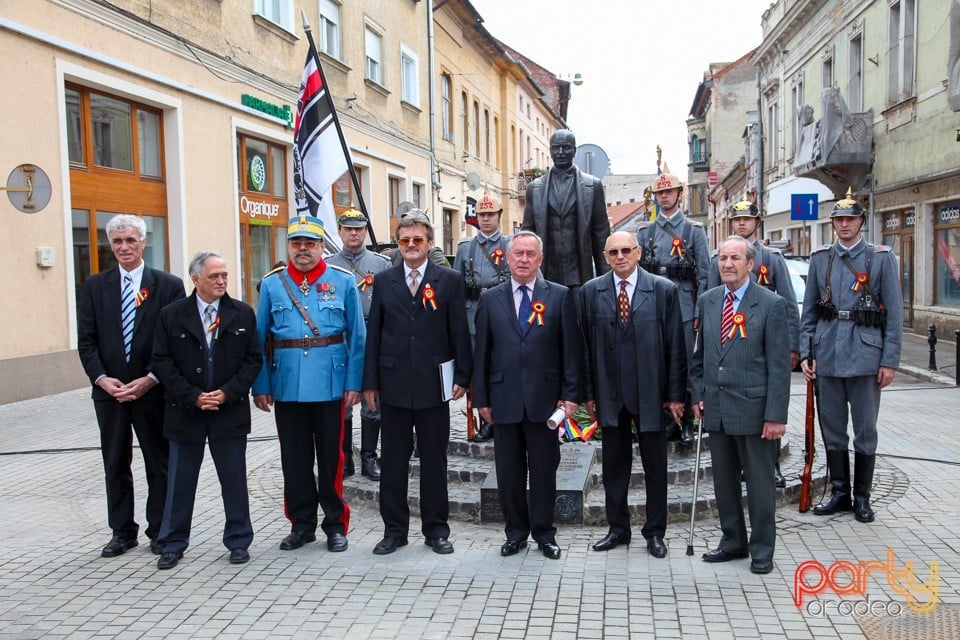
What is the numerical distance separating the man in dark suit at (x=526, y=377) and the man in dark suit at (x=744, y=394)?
0.82 meters

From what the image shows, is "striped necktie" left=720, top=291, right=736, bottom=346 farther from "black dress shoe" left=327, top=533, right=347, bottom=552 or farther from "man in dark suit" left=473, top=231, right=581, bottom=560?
"black dress shoe" left=327, top=533, right=347, bottom=552

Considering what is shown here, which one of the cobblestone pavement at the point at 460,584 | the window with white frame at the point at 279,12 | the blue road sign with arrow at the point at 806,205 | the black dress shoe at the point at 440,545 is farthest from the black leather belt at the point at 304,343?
the blue road sign with arrow at the point at 806,205

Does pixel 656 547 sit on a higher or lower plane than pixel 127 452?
lower

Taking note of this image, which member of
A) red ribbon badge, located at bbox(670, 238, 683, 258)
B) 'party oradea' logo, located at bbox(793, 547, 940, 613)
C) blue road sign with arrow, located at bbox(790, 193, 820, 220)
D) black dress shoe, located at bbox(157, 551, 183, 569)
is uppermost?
blue road sign with arrow, located at bbox(790, 193, 820, 220)

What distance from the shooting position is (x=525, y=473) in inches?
209

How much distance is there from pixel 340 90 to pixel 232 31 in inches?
203

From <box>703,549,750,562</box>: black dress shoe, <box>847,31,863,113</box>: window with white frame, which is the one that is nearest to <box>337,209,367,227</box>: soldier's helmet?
<box>703,549,750,562</box>: black dress shoe

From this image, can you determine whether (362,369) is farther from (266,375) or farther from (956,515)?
(956,515)

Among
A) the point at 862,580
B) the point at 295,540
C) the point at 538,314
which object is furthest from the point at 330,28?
the point at 862,580

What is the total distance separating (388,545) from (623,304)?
2.08 meters

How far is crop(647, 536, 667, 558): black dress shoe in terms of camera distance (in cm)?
514

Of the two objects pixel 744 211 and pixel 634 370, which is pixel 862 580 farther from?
pixel 744 211

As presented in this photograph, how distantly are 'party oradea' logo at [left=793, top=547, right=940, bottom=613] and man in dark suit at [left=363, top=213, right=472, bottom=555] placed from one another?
2.08 metres

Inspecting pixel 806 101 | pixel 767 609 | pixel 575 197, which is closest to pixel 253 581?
pixel 767 609
